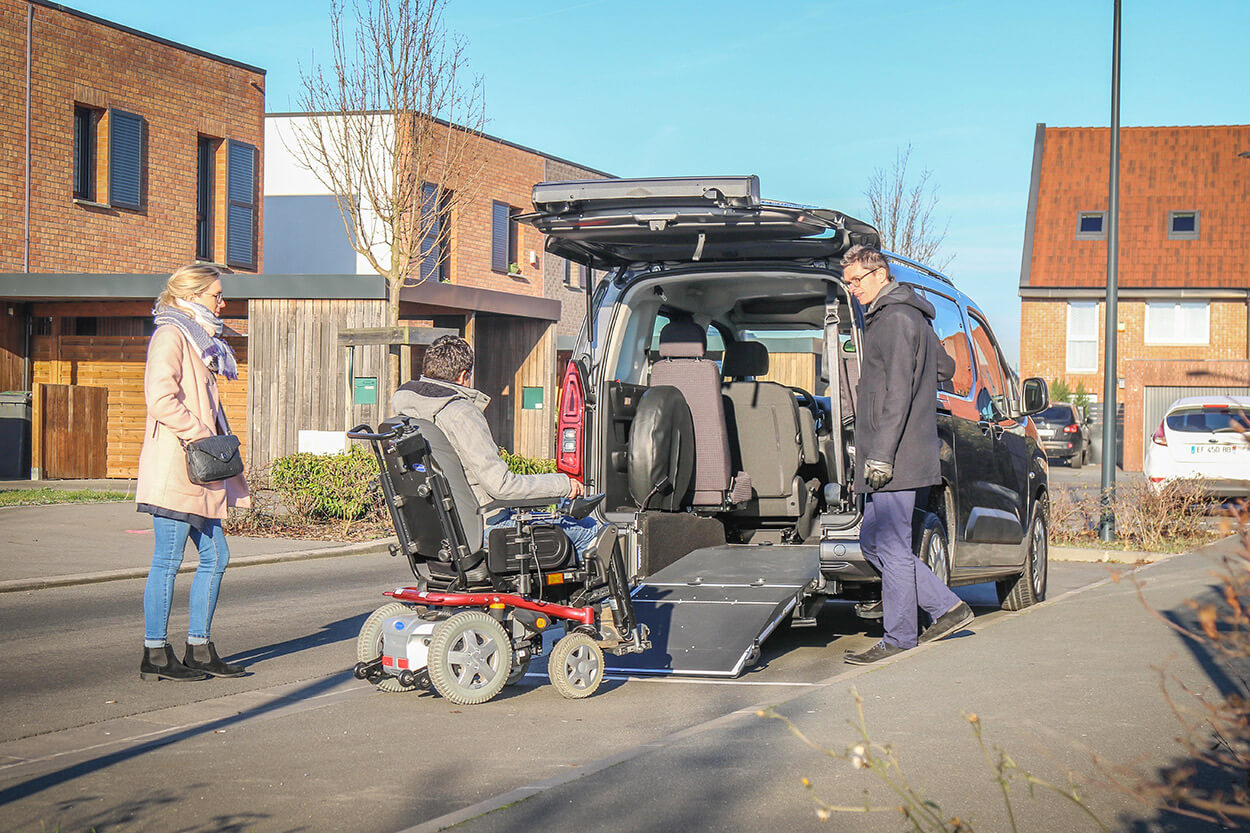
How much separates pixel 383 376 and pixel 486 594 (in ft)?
43.6

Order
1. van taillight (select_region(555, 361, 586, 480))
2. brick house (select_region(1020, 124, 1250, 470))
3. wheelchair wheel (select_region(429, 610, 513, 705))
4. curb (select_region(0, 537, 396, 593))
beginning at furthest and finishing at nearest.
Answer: brick house (select_region(1020, 124, 1250, 470)) → curb (select_region(0, 537, 396, 593)) → van taillight (select_region(555, 361, 586, 480)) → wheelchair wheel (select_region(429, 610, 513, 705))

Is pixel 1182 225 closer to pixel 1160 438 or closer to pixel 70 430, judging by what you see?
pixel 1160 438

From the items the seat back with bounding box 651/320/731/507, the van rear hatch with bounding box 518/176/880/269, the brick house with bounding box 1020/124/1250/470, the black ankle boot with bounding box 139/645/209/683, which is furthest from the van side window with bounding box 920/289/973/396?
the brick house with bounding box 1020/124/1250/470

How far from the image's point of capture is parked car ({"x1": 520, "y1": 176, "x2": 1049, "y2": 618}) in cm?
755

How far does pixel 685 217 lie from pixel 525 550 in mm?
2018

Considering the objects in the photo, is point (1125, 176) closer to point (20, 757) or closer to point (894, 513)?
point (894, 513)

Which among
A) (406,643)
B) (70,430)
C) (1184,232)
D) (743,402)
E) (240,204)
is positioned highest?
(1184,232)

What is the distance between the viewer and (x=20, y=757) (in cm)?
557

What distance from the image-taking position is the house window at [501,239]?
3616cm

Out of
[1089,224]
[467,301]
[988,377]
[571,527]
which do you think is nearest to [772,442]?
[988,377]

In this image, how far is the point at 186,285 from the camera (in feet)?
23.6

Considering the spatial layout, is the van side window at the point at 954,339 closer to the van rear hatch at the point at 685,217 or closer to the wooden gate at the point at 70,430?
the van rear hatch at the point at 685,217

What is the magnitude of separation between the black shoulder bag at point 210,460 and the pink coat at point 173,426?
0.06 meters

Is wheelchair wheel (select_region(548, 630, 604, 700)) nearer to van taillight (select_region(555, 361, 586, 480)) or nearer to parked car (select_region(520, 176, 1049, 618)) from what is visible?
parked car (select_region(520, 176, 1049, 618))
